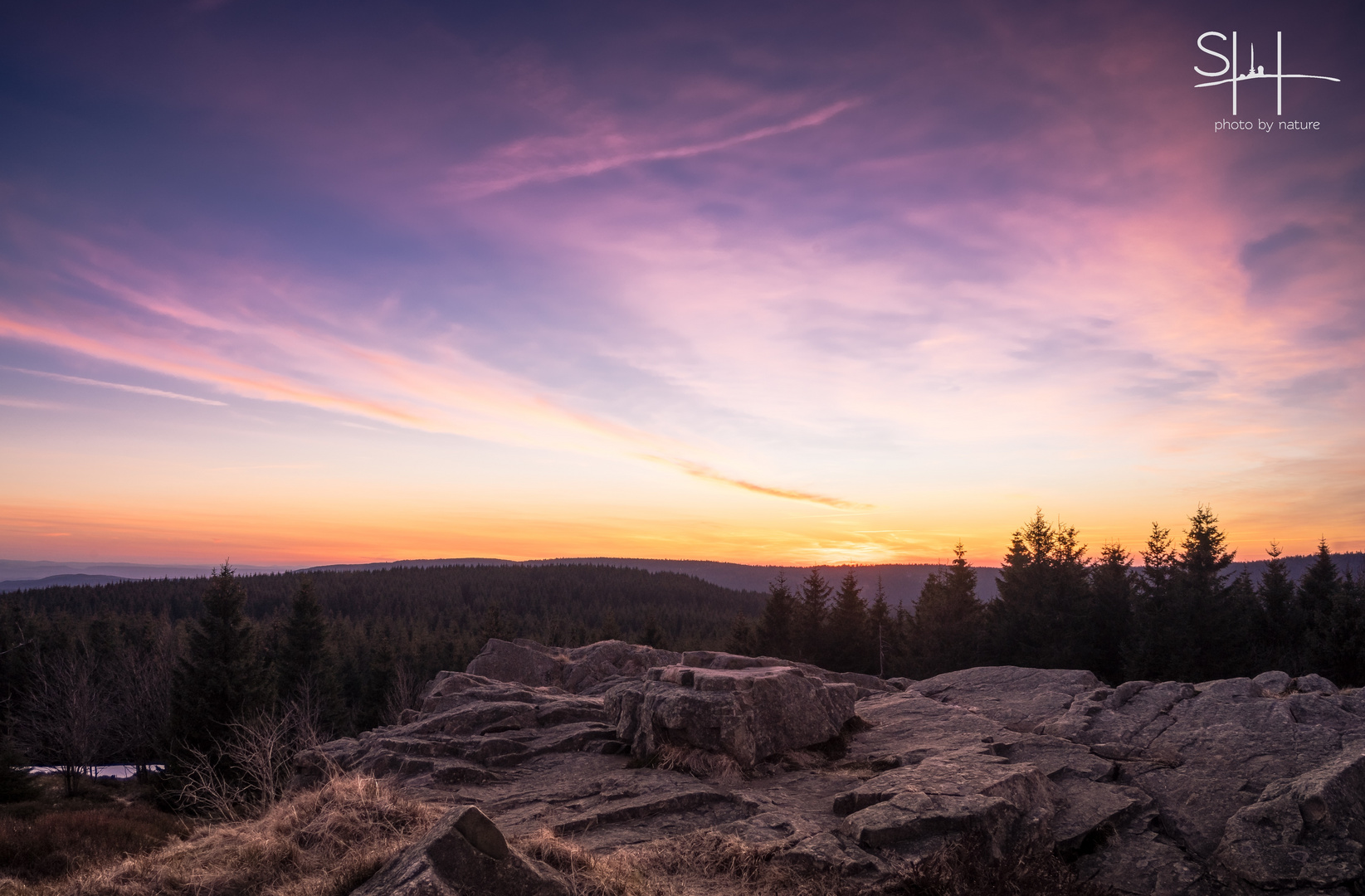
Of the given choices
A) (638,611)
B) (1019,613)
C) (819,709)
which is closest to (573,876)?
(819,709)

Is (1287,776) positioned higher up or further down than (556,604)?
higher up

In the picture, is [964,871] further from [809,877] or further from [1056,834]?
[1056,834]

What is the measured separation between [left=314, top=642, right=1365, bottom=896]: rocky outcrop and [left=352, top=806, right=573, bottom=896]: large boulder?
0.22 meters

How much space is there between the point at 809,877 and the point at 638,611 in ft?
419

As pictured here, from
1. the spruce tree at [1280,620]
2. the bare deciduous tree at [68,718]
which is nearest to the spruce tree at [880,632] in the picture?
the spruce tree at [1280,620]

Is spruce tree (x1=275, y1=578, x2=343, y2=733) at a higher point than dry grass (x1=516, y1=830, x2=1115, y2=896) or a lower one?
lower

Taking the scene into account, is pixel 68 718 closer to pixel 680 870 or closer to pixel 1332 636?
pixel 680 870

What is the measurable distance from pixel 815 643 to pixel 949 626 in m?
12.1

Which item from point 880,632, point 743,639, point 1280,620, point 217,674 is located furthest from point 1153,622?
point 217,674

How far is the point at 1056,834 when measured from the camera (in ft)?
33.9

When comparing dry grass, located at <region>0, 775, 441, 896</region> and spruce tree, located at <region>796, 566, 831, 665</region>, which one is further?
spruce tree, located at <region>796, 566, 831, 665</region>

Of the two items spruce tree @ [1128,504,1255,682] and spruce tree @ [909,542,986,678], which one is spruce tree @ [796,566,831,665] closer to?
spruce tree @ [909,542,986,678]

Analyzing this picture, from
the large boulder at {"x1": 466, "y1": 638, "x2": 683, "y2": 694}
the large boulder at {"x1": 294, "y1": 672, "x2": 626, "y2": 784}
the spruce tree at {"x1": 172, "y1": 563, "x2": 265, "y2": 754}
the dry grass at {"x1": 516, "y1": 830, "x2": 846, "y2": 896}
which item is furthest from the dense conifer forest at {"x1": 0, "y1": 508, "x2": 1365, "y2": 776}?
the dry grass at {"x1": 516, "y1": 830, "x2": 846, "y2": 896}

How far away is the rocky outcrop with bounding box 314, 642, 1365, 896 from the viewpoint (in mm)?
9602
